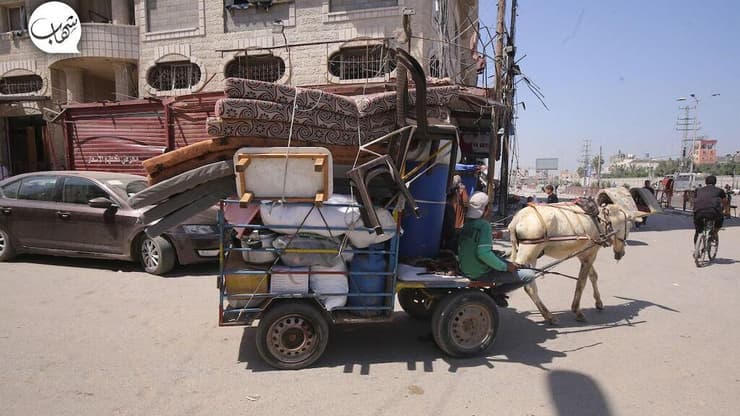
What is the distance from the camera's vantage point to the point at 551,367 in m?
3.69

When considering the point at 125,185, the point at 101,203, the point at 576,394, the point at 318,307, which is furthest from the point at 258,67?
the point at 576,394

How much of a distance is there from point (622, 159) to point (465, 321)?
161 meters

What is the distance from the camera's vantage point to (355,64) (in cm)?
1209

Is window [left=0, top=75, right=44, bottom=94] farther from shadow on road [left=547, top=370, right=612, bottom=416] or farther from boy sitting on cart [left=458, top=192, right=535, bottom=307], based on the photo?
shadow on road [left=547, top=370, right=612, bottom=416]

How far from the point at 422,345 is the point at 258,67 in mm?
11380

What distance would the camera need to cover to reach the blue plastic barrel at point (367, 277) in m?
3.64

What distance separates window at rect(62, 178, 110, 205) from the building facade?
5628 mm

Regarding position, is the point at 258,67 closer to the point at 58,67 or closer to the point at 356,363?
the point at 58,67

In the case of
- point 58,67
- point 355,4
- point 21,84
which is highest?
point 355,4

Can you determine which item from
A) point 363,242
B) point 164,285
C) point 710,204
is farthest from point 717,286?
point 164,285

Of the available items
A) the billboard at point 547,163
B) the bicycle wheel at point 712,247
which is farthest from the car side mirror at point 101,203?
the billboard at point 547,163

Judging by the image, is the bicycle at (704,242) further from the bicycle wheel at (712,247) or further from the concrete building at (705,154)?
the concrete building at (705,154)

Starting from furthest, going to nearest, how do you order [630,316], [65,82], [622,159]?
1. [622,159]
2. [65,82]
3. [630,316]

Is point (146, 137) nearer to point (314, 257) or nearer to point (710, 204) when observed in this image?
point (314, 257)
